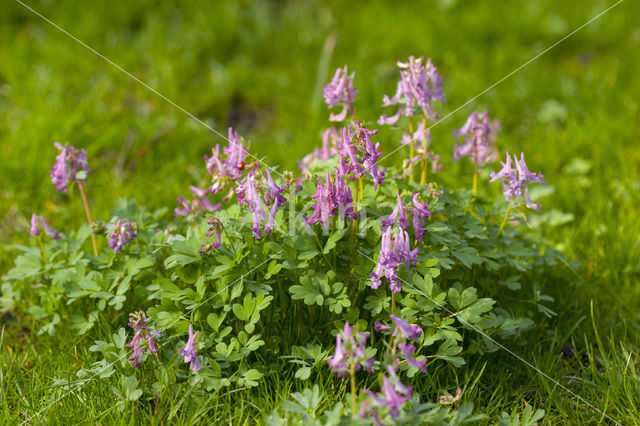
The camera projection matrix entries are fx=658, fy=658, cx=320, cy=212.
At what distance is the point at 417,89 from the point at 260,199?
33.5 inches

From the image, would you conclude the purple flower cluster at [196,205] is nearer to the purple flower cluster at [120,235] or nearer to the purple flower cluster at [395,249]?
the purple flower cluster at [120,235]

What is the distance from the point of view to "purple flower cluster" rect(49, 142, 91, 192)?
288 centimetres

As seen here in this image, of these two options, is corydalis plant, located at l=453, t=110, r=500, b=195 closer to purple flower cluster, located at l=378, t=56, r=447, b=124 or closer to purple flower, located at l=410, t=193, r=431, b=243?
purple flower cluster, located at l=378, t=56, r=447, b=124

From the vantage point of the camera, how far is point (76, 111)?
4906 millimetres

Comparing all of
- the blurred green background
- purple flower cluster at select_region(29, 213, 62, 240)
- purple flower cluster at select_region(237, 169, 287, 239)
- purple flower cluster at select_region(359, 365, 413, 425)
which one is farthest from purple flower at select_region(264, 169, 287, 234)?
the blurred green background

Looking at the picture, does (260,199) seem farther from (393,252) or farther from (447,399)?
(447,399)

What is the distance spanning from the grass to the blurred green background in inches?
0.6

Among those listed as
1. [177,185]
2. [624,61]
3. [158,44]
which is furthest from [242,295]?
[624,61]

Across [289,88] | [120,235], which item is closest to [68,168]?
[120,235]

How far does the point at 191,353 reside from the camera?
2365 millimetres

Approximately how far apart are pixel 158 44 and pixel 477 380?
4423mm

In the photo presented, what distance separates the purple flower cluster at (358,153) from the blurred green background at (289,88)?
1.77 m

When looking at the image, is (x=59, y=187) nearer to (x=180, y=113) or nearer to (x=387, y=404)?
(x=387, y=404)

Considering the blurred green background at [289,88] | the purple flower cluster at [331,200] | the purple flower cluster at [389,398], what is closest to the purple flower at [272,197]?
the purple flower cluster at [331,200]
